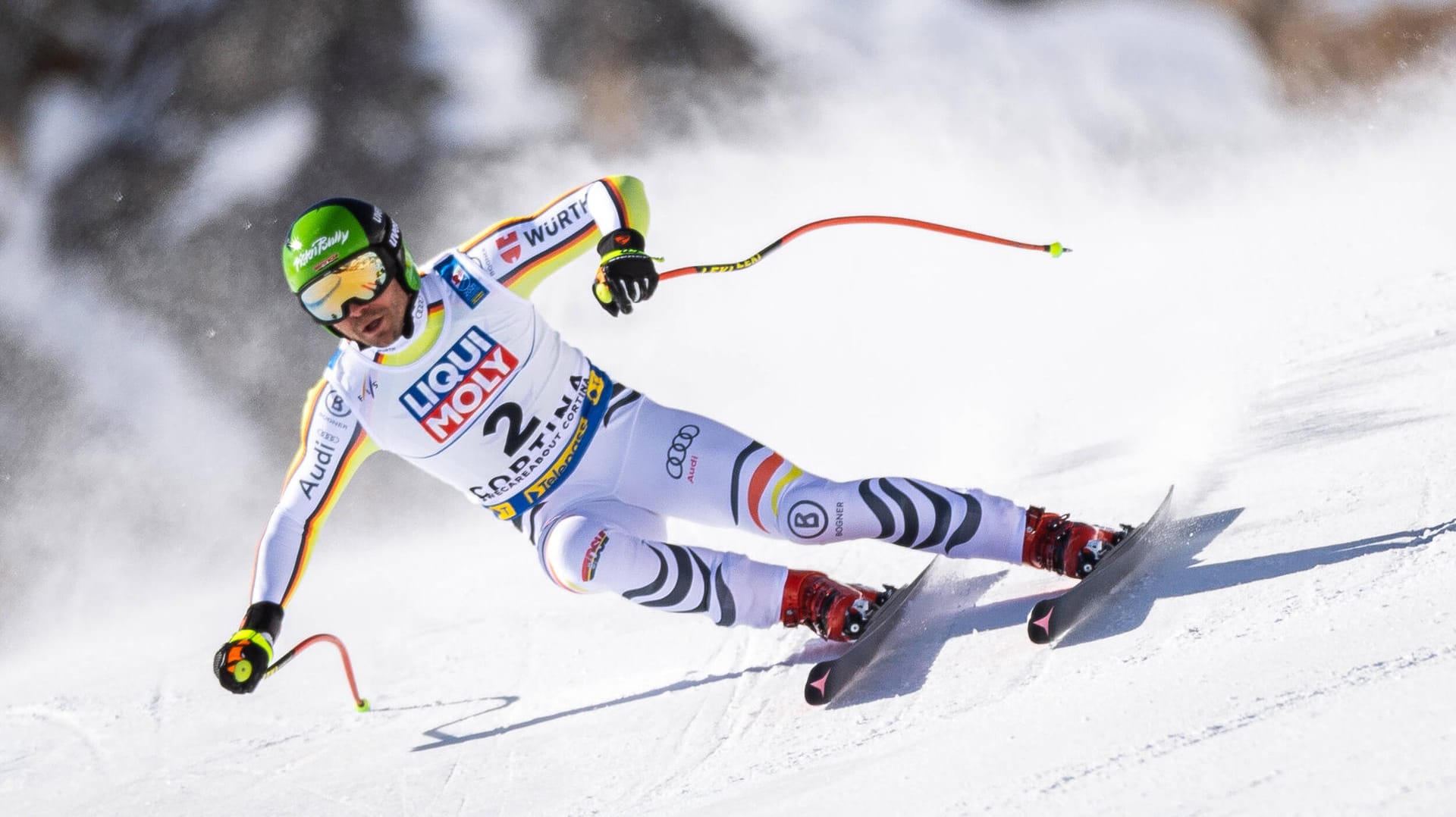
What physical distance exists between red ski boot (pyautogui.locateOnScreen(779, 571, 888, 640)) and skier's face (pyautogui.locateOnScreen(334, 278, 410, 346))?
1.22 meters

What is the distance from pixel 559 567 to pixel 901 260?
5103mm

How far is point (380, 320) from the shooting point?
10.3 feet

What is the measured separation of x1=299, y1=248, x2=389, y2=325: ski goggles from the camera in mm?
3076

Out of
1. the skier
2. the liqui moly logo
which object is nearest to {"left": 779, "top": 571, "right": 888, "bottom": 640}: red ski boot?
the skier

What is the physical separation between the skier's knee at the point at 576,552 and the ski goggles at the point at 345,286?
78 cm

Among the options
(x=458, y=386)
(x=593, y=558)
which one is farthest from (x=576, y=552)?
(x=458, y=386)

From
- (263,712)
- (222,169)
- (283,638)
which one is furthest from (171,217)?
(263,712)

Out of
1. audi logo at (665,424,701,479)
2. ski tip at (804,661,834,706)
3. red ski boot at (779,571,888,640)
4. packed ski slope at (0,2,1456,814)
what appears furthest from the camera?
audi logo at (665,424,701,479)

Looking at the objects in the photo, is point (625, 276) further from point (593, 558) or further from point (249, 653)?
point (249, 653)

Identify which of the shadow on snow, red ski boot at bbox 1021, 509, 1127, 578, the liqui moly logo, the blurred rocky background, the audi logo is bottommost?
the shadow on snow

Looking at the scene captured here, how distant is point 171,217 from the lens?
28.6ft

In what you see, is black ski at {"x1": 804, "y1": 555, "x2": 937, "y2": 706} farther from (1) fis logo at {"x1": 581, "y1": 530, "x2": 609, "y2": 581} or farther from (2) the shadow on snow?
(1) fis logo at {"x1": 581, "y1": 530, "x2": 609, "y2": 581}

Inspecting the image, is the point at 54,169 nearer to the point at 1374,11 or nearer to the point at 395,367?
the point at 395,367

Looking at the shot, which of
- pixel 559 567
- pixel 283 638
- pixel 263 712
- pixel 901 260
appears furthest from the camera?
pixel 901 260
